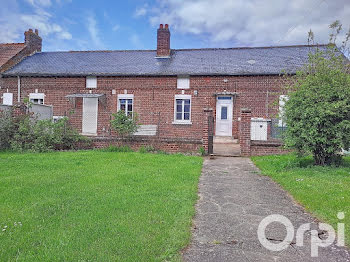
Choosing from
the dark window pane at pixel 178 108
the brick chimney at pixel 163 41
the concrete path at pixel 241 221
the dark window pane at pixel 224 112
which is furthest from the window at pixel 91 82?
the concrete path at pixel 241 221

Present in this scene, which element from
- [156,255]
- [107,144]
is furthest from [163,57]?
[156,255]

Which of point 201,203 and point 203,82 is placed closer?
point 201,203

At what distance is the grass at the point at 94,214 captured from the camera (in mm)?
2750

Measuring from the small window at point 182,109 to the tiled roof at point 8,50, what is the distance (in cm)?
1252

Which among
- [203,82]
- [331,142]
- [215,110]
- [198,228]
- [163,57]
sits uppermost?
[163,57]

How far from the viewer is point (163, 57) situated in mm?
19078

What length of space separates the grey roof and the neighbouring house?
6 centimetres

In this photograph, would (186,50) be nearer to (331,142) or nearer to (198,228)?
(331,142)

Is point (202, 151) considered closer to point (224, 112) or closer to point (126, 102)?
point (224, 112)

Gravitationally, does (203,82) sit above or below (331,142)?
above

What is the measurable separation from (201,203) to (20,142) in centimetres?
949

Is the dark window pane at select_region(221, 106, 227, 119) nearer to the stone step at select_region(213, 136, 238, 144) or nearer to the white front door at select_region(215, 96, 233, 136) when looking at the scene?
the white front door at select_region(215, 96, 233, 136)

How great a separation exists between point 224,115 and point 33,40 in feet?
53.2

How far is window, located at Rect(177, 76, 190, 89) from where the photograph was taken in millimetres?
16594
